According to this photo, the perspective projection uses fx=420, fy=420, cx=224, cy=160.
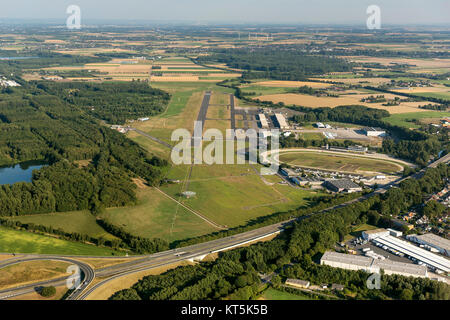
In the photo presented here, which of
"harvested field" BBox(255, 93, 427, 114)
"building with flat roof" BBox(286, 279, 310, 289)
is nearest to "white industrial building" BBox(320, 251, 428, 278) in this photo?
"building with flat roof" BBox(286, 279, 310, 289)

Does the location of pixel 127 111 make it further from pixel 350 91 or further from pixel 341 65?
pixel 341 65

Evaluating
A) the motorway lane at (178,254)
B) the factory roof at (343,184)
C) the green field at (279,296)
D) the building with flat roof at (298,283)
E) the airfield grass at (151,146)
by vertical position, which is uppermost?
the airfield grass at (151,146)

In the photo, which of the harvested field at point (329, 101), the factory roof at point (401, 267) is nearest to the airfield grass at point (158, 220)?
the factory roof at point (401, 267)

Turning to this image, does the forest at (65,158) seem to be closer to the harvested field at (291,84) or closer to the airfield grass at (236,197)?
the airfield grass at (236,197)

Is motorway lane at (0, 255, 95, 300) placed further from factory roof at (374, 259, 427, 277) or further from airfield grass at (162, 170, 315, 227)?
factory roof at (374, 259, 427, 277)

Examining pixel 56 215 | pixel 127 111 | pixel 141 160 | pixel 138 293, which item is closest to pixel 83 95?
pixel 127 111

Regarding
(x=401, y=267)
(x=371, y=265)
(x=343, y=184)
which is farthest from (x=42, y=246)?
(x=343, y=184)
